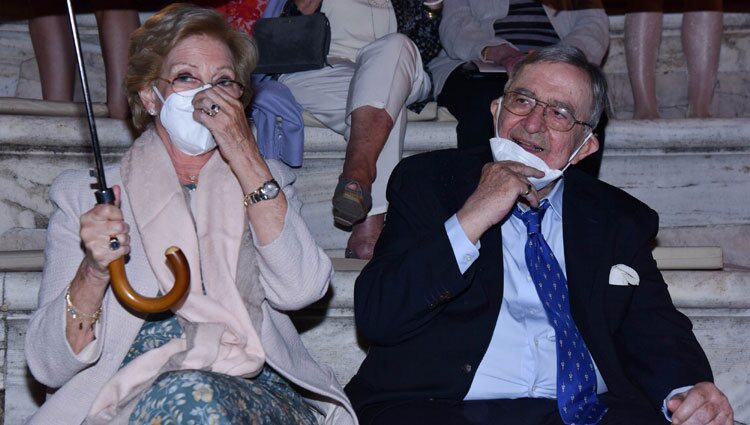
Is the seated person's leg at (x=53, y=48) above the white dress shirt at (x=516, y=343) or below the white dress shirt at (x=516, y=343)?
below

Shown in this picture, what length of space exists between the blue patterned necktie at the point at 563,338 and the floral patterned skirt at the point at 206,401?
0.60m

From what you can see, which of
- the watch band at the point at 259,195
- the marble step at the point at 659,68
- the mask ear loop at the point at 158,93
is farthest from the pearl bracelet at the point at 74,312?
the marble step at the point at 659,68

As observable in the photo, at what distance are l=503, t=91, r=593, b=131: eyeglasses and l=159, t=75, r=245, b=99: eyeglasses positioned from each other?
2.31ft

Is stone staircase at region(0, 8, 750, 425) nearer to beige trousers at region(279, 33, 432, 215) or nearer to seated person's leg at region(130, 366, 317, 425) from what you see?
beige trousers at region(279, 33, 432, 215)

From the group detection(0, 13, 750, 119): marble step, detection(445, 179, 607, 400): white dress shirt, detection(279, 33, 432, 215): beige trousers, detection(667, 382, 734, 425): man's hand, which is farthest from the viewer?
detection(0, 13, 750, 119): marble step

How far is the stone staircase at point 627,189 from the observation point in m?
3.41

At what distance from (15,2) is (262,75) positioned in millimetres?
1634

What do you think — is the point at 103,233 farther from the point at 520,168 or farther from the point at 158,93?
the point at 520,168

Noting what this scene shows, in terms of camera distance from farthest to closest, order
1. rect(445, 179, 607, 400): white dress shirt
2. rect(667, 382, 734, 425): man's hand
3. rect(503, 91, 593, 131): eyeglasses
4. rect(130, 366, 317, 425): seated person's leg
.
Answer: rect(503, 91, 593, 131): eyeglasses < rect(445, 179, 607, 400): white dress shirt < rect(667, 382, 734, 425): man's hand < rect(130, 366, 317, 425): seated person's leg

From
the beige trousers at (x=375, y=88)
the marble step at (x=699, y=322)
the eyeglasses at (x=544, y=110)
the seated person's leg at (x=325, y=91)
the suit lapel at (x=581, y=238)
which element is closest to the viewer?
the suit lapel at (x=581, y=238)

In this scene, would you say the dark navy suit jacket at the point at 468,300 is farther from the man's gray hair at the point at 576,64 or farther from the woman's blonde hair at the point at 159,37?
the woman's blonde hair at the point at 159,37

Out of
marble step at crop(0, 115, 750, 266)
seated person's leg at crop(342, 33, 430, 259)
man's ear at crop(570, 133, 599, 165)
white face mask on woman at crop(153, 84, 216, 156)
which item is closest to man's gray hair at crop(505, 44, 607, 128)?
man's ear at crop(570, 133, 599, 165)

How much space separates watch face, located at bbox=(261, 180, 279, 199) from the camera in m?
2.72

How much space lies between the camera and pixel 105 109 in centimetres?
424
